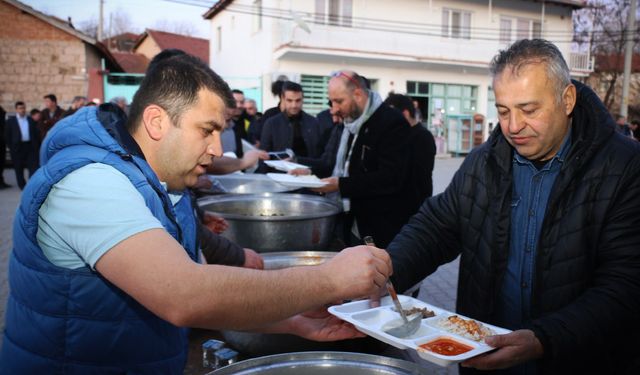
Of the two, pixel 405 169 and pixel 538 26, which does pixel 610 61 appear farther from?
pixel 405 169

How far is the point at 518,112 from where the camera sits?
5.96 feet

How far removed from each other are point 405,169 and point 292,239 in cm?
132

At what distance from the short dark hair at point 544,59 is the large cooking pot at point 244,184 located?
2250mm

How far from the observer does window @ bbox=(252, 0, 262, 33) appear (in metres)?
19.2

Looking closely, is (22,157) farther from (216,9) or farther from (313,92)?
(216,9)

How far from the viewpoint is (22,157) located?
442 inches

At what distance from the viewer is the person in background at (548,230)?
1.59 m

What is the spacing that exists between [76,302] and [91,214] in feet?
0.81

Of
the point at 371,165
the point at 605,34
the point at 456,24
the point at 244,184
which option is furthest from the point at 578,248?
the point at 605,34

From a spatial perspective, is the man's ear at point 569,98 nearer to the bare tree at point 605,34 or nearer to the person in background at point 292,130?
the person in background at point 292,130

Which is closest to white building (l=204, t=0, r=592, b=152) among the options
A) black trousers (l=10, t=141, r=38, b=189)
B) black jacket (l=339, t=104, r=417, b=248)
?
black trousers (l=10, t=141, r=38, b=189)

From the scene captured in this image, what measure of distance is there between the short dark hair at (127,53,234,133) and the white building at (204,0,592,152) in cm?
1580

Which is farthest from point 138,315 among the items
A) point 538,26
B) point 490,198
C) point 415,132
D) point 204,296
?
point 538,26

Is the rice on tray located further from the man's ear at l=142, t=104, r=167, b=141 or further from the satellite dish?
the satellite dish
